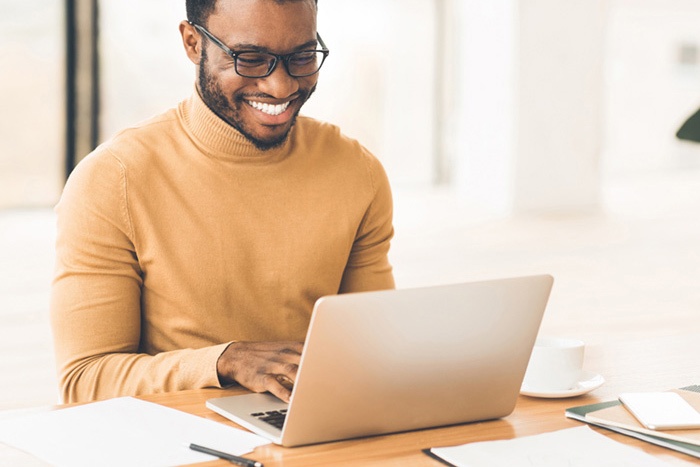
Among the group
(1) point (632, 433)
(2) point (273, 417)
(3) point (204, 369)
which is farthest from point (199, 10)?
(1) point (632, 433)

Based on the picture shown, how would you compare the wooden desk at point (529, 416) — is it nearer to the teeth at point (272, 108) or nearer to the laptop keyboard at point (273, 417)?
the laptop keyboard at point (273, 417)

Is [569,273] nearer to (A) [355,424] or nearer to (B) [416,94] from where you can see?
(B) [416,94]

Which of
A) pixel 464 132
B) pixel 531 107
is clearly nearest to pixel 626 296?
pixel 531 107

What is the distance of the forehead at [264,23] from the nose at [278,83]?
4 centimetres

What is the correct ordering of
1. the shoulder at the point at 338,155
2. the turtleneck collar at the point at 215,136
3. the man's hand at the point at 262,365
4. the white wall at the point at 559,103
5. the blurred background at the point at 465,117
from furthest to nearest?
the white wall at the point at 559,103
the blurred background at the point at 465,117
the shoulder at the point at 338,155
the turtleneck collar at the point at 215,136
the man's hand at the point at 262,365

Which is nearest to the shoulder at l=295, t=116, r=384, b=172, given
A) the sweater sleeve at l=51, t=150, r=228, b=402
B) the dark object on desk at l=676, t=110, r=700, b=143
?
the sweater sleeve at l=51, t=150, r=228, b=402

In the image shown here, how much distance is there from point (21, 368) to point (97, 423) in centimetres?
250

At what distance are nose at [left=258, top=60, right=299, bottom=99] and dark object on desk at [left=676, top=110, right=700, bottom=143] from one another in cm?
77

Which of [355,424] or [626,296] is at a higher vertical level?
[355,424]

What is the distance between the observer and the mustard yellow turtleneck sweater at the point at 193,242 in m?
1.57

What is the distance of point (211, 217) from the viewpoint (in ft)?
5.66

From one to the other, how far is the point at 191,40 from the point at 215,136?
177 mm

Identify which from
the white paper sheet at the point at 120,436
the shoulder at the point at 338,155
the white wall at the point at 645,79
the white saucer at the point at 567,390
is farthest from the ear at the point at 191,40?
the white wall at the point at 645,79

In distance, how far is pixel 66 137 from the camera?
666 centimetres
